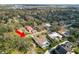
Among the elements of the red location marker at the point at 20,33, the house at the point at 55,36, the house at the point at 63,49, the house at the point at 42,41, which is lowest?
the house at the point at 63,49

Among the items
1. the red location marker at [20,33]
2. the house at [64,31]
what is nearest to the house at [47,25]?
the house at [64,31]

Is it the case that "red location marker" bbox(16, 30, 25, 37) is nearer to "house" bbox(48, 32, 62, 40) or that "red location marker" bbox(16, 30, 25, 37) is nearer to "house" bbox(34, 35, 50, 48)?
"house" bbox(34, 35, 50, 48)

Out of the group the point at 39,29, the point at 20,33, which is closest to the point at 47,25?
the point at 39,29

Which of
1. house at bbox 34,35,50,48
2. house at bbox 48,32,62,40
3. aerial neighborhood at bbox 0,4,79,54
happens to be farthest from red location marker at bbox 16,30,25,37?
house at bbox 48,32,62,40

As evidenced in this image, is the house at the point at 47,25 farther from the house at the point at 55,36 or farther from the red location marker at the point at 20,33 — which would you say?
the red location marker at the point at 20,33

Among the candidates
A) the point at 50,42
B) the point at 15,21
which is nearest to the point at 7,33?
the point at 15,21

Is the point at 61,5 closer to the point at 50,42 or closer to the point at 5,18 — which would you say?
the point at 50,42
